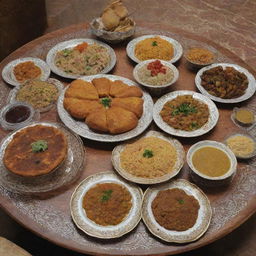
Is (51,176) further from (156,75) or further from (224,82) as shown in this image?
(224,82)

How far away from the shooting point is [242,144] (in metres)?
3.65

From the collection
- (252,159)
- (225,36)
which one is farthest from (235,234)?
(225,36)

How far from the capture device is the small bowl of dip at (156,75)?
423cm

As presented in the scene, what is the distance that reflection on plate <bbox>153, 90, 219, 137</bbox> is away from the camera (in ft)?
12.3

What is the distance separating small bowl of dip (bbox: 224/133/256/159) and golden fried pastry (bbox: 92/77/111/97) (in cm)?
156

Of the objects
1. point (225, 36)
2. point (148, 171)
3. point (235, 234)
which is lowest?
point (235, 234)

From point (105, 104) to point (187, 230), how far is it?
1769 mm

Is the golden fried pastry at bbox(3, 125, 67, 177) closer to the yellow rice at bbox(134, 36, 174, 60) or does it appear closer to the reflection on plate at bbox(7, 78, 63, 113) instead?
the reflection on plate at bbox(7, 78, 63, 113)

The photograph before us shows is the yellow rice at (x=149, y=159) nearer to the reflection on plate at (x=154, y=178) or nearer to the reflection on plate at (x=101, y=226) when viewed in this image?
the reflection on plate at (x=154, y=178)

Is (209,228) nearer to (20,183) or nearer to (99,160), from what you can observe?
(99,160)

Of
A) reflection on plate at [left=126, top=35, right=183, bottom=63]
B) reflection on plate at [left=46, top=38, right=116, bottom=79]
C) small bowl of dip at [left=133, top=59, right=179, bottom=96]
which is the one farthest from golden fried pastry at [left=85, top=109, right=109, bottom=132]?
reflection on plate at [left=126, top=35, right=183, bottom=63]

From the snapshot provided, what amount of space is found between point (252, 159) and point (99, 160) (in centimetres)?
168

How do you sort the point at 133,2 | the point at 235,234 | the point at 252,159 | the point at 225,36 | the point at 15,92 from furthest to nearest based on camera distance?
the point at 133,2 → the point at 225,36 → the point at 235,234 → the point at 15,92 → the point at 252,159

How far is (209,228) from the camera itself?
3064 mm
